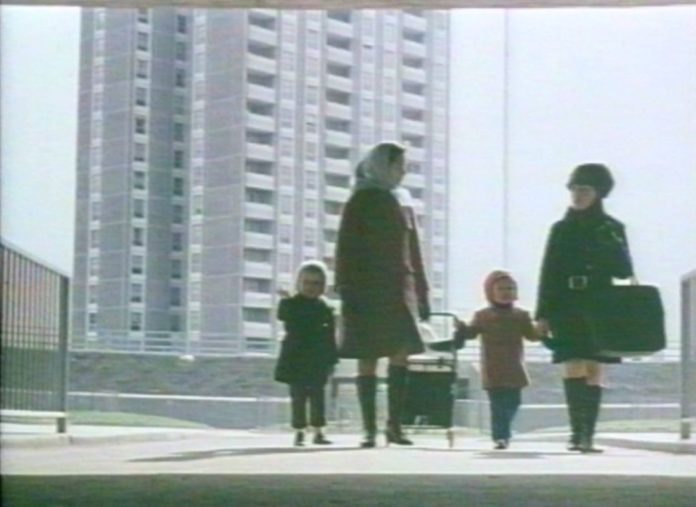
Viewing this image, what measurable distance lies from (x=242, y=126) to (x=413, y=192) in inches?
39.2

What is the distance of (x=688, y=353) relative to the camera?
32.9ft

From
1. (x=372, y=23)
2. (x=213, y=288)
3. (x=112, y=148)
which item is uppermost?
(x=372, y=23)

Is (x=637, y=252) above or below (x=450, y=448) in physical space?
above

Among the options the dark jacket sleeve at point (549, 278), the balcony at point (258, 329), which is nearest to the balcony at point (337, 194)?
the balcony at point (258, 329)

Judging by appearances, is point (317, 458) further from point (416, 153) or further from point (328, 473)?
point (416, 153)

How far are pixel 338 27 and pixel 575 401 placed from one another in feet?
7.44

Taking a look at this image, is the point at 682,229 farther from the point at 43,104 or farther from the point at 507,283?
the point at 43,104

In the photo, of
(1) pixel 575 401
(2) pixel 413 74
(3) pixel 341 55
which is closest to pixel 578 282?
(1) pixel 575 401

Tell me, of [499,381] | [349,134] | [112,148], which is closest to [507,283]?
[499,381]

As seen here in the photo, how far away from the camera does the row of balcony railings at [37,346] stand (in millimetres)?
9375

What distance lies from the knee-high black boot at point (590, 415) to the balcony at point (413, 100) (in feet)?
5.57

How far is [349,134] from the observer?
9.47 metres

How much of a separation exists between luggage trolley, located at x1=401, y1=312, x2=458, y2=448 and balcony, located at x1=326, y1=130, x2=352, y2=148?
1025 mm

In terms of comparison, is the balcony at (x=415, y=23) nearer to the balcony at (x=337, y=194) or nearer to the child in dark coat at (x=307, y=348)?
the balcony at (x=337, y=194)
